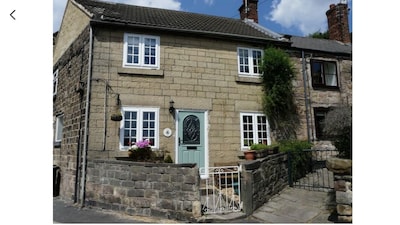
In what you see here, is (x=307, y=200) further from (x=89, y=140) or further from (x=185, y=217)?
(x=89, y=140)

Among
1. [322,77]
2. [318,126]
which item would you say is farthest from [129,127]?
[322,77]

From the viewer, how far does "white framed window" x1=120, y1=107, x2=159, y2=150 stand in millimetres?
8344

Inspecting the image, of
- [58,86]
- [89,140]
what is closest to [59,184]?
[89,140]

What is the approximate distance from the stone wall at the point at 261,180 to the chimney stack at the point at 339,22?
9.60 m

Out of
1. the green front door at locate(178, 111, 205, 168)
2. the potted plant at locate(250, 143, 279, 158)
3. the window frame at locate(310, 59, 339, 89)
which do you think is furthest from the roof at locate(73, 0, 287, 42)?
the potted plant at locate(250, 143, 279, 158)

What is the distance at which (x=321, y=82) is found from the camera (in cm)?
1139

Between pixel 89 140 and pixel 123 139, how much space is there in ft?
3.06

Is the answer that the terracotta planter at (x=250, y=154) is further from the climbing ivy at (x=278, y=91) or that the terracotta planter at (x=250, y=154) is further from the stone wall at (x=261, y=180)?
the climbing ivy at (x=278, y=91)

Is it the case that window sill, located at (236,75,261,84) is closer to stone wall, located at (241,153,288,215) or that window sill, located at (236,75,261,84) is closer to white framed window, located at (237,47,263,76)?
white framed window, located at (237,47,263,76)

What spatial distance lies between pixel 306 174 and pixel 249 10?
9182 millimetres

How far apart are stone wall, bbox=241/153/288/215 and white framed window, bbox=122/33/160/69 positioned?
448 centimetres

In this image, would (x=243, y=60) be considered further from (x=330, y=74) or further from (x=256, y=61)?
(x=330, y=74)

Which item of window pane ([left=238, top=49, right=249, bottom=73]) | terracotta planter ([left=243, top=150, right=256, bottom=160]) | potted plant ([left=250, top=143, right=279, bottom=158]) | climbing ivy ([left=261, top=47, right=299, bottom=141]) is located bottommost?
terracotta planter ([left=243, top=150, right=256, bottom=160])

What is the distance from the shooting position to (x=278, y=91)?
9.98m
